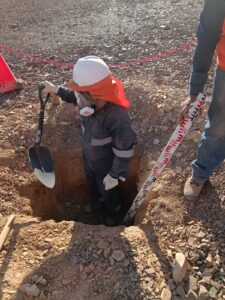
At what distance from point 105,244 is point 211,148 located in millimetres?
1273

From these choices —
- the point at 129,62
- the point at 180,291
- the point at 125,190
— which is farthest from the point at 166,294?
the point at 129,62

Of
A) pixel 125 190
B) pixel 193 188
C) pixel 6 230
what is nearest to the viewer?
pixel 6 230

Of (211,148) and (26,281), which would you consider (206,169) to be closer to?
(211,148)

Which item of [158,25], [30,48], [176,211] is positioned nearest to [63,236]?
[176,211]

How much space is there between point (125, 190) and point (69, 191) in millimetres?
731

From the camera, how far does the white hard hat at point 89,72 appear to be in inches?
123

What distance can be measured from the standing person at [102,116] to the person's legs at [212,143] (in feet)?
2.14

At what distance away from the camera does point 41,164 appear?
4.16m

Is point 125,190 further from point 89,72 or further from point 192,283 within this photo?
point 89,72

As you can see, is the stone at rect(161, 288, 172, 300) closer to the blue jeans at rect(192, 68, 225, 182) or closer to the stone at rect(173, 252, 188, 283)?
the stone at rect(173, 252, 188, 283)

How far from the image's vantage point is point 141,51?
6238mm

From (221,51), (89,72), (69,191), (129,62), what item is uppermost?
(221,51)

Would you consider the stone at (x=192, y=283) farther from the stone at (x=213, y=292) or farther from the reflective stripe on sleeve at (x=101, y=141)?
the reflective stripe on sleeve at (x=101, y=141)

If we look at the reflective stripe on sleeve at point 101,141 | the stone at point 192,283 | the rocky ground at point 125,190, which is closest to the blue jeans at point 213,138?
the rocky ground at point 125,190
